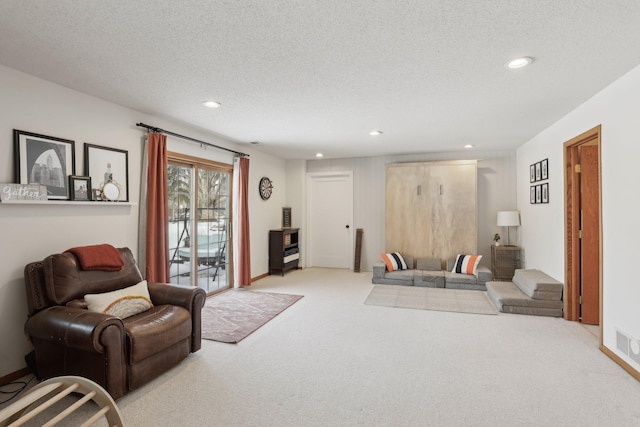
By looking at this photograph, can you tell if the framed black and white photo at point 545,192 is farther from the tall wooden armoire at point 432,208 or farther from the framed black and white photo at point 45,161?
the framed black and white photo at point 45,161

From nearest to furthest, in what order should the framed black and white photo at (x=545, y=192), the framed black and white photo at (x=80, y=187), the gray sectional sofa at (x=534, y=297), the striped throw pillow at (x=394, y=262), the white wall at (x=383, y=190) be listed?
the framed black and white photo at (x=80, y=187), the gray sectional sofa at (x=534, y=297), the framed black and white photo at (x=545, y=192), the striped throw pillow at (x=394, y=262), the white wall at (x=383, y=190)

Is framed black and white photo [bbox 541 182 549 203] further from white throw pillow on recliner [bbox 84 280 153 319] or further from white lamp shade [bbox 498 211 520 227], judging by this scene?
white throw pillow on recliner [bbox 84 280 153 319]

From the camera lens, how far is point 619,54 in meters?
2.39

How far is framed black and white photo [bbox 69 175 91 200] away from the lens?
3.04 meters

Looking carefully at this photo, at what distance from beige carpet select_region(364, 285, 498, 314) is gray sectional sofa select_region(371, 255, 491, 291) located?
0.42 ft

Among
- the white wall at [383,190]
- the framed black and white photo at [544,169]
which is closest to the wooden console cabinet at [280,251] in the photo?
the white wall at [383,190]

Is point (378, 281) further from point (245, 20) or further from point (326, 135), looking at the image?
point (245, 20)

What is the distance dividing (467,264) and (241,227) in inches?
156

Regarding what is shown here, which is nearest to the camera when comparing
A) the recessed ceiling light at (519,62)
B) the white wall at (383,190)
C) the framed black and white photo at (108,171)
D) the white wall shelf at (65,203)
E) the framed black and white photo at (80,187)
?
the recessed ceiling light at (519,62)

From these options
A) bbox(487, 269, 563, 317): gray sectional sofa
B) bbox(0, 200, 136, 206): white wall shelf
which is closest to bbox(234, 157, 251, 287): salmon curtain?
bbox(0, 200, 136, 206): white wall shelf

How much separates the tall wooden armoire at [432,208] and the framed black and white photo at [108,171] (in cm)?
452

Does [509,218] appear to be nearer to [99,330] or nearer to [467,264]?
[467,264]

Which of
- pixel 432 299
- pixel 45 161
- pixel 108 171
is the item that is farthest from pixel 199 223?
A: pixel 432 299

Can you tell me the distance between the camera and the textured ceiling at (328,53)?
6.12 feet
